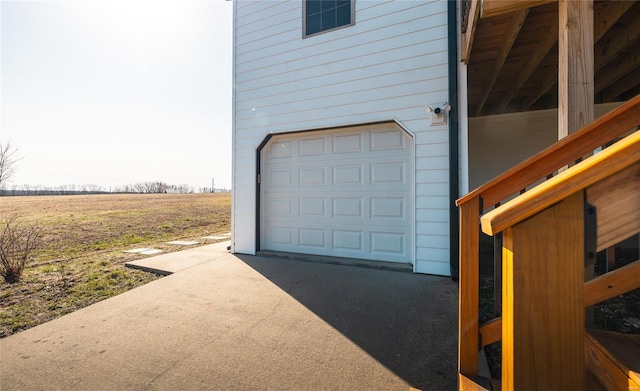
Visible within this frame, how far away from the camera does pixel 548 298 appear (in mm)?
629

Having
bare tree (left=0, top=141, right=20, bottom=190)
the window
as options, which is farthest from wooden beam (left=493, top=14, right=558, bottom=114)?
bare tree (left=0, top=141, right=20, bottom=190)

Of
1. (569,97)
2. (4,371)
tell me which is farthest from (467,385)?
(4,371)

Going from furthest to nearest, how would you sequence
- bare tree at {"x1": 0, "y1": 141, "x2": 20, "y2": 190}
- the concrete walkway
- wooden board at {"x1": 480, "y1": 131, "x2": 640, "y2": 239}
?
bare tree at {"x1": 0, "y1": 141, "x2": 20, "y2": 190} < the concrete walkway < wooden board at {"x1": 480, "y1": 131, "x2": 640, "y2": 239}

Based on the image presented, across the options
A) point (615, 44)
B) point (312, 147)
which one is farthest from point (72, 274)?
point (615, 44)

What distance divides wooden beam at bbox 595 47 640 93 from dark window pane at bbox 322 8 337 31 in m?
3.84

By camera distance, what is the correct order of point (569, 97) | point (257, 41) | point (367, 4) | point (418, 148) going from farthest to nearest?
point (257, 41), point (367, 4), point (418, 148), point (569, 97)

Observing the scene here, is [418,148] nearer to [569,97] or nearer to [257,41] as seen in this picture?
[569,97]

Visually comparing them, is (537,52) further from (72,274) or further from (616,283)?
(72,274)

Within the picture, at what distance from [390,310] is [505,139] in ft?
15.6

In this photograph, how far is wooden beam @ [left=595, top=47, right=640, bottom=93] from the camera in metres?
3.36

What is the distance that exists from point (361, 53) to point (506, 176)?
3.30 meters

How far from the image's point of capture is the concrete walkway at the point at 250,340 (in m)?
1.57

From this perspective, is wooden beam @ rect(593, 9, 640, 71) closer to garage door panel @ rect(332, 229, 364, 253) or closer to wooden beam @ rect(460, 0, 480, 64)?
wooden beam @ rect(460, 0, 480, 64)

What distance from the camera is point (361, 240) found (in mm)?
3990
